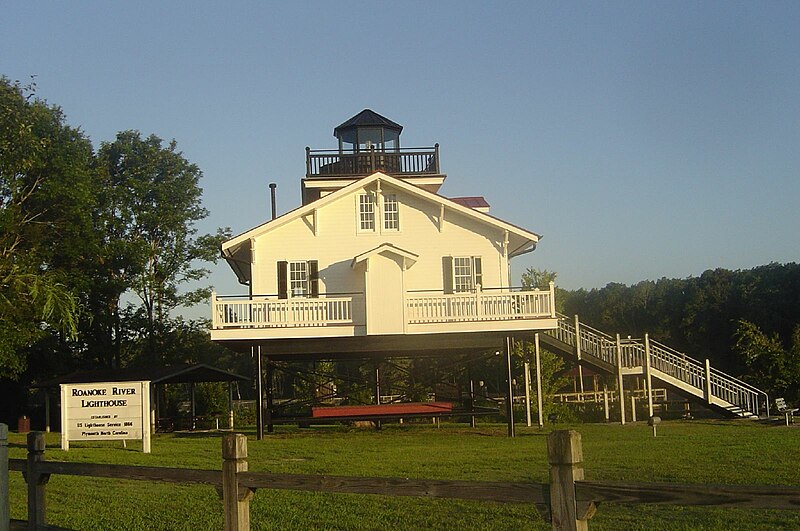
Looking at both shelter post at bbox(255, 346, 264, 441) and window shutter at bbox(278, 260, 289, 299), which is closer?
shelter post at bbox(255, 346, 264, 441)

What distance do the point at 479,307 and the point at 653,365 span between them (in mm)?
7905

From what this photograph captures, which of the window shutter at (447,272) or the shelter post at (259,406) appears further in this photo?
the window shutter at (447,272)

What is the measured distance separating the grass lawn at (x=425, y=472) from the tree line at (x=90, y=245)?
14.5m

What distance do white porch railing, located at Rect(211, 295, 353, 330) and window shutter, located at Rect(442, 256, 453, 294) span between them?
4.10 metres

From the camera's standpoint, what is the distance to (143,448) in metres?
21.5

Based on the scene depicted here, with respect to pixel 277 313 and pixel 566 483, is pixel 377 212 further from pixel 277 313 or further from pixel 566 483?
pixel 566 483

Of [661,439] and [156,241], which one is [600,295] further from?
[661,439]

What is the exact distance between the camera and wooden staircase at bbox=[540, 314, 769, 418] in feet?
99.1

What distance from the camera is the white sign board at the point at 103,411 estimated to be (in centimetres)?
2175

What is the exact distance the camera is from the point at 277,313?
25.5 meters

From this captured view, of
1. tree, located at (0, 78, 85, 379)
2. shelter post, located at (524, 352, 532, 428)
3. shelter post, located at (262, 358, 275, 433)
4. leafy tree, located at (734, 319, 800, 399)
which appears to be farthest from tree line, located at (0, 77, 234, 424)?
leafy tree, located at (734, 319, 800, 399)

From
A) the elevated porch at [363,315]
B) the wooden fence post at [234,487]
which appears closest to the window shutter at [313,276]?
the elevated porch at [363,315]

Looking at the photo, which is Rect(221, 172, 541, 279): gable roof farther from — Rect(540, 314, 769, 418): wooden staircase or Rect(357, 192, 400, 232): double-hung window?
Rect(540, 314, 769, 418): wooden staircase

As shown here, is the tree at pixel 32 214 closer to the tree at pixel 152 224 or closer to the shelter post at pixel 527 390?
the tree at pixel 152 224
